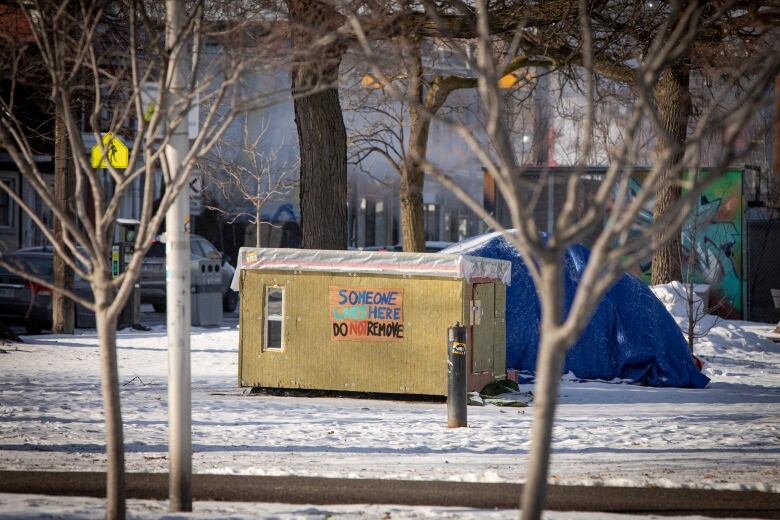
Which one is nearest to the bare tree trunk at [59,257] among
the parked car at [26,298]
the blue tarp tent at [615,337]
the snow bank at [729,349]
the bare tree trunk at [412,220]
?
the parked car at [26,298]

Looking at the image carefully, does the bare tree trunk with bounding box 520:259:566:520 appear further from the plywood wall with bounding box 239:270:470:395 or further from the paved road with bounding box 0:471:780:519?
the plywood wall with bounding box 239:270:470:395

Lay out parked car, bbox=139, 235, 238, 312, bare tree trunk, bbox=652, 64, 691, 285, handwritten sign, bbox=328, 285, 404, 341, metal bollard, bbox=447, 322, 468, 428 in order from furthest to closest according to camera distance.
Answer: parked car, bbox=139, 235, 238, 312 → bare tree trunk, bbox=652, 64, 691, 285 → handwritten sign, bbox=328, 285, 404, 341 → metal bollard, bbox=447, 322, 468, 428

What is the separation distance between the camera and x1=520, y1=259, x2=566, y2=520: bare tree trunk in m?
4.84

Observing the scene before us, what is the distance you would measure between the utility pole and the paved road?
0.72 meters

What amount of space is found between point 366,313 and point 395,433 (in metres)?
2.88

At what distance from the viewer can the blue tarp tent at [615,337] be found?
16328 millimetres

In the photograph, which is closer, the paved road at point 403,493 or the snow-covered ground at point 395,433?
the paved road at point 403,493

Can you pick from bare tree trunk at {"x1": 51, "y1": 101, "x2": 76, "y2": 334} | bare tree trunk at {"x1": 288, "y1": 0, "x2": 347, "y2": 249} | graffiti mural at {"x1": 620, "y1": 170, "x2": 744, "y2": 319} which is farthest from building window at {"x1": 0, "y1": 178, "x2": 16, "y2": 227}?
bare tree trunk at {"x1": 288, "y1": 0, "x2": 347, "y2": 249}

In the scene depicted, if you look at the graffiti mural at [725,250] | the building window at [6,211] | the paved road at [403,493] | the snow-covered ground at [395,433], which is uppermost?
the building window at [6,211]

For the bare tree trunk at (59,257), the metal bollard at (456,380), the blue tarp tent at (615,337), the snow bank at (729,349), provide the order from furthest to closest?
the bare tree trunk at (59,257) < the snow bank at (729,349) < the blue tarp tent at (615,337) < the metal bollard at (456,380)

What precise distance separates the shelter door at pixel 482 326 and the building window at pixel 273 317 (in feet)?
7.69

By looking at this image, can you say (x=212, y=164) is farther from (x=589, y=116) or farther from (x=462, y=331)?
(x=589, y=116)

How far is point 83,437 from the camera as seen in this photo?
1039cm

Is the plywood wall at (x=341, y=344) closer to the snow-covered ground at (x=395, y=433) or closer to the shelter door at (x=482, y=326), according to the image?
the snow-covered ground at (x=395, y=433)
